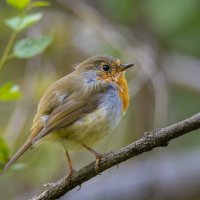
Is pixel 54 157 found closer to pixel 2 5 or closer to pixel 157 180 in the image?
pixel 157 180

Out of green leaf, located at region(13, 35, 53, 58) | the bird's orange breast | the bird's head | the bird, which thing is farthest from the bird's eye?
green leaf, located at region(13, 35, 53, 58)

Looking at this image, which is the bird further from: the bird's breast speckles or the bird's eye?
the bird's eye

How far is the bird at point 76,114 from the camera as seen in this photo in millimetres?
4340

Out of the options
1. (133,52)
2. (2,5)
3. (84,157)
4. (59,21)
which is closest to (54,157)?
(84,157)

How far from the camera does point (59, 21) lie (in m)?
7.00

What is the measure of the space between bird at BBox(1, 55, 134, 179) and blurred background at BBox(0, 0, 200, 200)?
74 centimetres

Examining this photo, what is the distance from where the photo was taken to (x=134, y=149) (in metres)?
3.54

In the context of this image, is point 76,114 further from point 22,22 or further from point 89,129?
point 22,22

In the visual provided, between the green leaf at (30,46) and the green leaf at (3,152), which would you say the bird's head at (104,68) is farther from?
the green leaf at (3,152)

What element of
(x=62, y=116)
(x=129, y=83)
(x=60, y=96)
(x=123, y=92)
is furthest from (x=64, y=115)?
(x=129, y=83)

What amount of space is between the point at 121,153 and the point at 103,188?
109 inches

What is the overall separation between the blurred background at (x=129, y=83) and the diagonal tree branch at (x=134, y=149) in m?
1.51

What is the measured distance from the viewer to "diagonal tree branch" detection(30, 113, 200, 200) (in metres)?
3.35

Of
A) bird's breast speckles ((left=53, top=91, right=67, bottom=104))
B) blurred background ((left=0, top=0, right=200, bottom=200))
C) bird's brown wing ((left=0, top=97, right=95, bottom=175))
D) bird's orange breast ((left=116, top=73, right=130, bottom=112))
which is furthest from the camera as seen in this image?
blurred background ((left=0, top=0, right=200, bottom=200))
